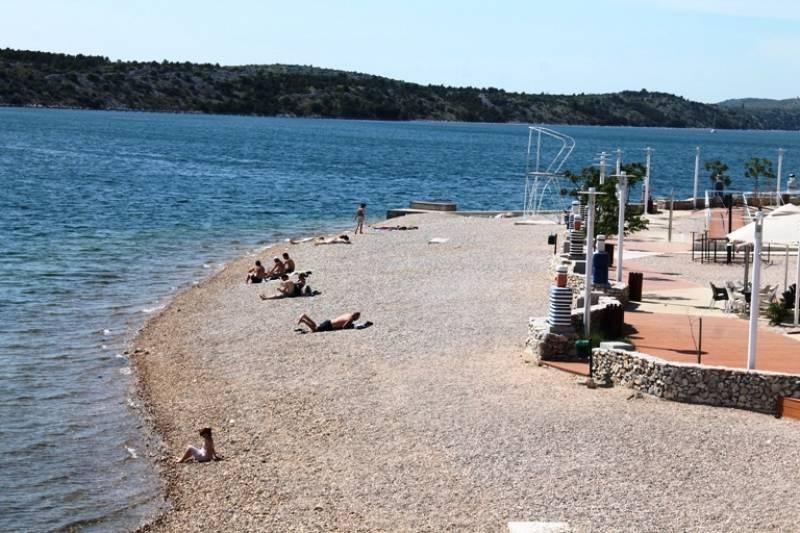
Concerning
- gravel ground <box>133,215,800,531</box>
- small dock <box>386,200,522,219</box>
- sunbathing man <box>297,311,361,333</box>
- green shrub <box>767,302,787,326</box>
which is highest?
small dock <box>386,200,522,219</box>

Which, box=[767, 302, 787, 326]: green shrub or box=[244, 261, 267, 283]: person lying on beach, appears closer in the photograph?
box=[767, 302, 787, 326]: green shrub

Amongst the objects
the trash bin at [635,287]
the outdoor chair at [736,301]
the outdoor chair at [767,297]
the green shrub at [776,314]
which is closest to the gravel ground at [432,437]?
the trash bin at [635,287]

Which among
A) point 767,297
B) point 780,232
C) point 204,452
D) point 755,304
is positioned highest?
point 780,232

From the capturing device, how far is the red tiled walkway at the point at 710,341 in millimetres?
18094

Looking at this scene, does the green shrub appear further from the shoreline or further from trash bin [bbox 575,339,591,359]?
the shoreline

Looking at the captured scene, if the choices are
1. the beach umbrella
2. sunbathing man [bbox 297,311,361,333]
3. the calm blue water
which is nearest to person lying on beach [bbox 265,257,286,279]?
the calm blue water

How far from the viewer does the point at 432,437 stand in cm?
1577

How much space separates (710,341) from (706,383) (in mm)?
2908

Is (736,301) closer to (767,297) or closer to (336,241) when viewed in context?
(767,297)

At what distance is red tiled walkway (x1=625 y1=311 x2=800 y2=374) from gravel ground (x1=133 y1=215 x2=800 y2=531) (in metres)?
1.56

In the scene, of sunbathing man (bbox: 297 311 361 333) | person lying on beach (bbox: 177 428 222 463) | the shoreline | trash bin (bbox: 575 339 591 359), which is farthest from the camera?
sunbathing man (bbox: 297 311 361 333)

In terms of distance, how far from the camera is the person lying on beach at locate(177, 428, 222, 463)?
51.7ft

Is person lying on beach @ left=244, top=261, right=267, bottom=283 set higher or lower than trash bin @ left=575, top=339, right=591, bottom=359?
lower

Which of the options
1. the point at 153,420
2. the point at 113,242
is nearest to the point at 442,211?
the point at 113,242
